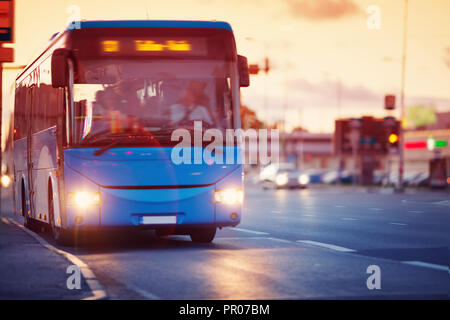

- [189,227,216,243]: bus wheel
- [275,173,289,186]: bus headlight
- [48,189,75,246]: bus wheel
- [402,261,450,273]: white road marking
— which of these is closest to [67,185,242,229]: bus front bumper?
[48,189,75,246]: bus wheel

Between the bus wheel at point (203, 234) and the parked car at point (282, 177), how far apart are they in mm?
46268

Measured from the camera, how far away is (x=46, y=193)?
49.4ft

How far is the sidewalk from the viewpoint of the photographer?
8.90m

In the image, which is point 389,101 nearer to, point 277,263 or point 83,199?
point 83,199

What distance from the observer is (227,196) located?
43.2 ft

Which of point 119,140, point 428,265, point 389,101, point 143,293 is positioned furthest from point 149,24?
point 389,101

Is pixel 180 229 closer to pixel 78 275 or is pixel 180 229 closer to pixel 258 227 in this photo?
pixel 78 275

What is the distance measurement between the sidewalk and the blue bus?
89cm

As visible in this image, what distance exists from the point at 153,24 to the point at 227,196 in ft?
9.22

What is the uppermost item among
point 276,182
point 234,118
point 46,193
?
point 234,118

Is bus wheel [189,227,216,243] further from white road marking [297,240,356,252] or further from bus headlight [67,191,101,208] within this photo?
bus headlight [67,191,101,208]

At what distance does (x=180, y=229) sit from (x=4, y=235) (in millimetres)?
5192
